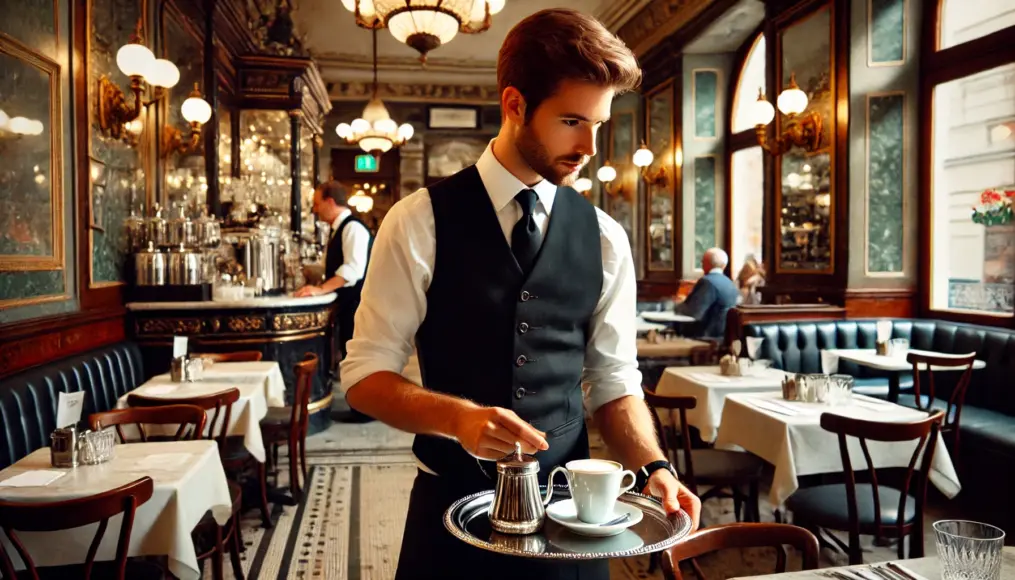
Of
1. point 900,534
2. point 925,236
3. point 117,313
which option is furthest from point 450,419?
point 925,236

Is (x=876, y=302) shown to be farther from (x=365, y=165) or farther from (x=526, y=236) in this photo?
(x=365, y=165)

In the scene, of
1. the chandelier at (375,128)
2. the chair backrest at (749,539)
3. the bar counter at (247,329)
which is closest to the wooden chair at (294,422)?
the bar counter at (247,329)

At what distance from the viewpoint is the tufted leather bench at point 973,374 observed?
13.7 feet

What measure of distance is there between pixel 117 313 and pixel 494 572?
4436mm

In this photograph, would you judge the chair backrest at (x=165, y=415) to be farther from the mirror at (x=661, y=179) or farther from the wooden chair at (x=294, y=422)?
the mirror at (x=661, y=179)

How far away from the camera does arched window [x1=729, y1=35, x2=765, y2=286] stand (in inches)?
354

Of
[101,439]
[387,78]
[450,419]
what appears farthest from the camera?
[387,78]

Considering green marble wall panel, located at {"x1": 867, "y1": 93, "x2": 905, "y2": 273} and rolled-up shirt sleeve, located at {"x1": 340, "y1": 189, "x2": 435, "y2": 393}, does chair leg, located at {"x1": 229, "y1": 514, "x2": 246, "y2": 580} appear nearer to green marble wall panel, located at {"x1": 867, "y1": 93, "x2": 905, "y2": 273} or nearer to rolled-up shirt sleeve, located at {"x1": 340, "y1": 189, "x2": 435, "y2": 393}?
rolled-up shirt sleeve, located at {"x1": 340, "y1": 189, "x2": 435, "y2": 393}

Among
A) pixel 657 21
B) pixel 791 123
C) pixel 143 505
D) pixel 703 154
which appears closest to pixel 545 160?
pixel 143 505

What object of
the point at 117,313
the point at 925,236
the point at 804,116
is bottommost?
the point at 117,313

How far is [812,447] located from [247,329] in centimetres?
387

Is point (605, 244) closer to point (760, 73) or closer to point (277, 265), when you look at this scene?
point (277, 265)

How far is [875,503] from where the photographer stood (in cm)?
284

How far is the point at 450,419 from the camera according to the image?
3.48 feet
